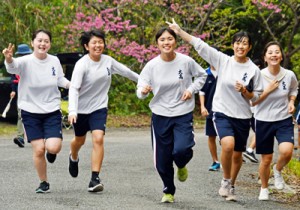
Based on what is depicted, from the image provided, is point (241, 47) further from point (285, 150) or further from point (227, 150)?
point (285, 150)

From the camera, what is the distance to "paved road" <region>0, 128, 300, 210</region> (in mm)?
9070

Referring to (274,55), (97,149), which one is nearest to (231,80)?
(274,55)

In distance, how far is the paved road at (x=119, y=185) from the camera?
29.8 feet

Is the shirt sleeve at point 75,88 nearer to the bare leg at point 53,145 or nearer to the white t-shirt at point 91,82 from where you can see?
the white t-shirt at point 91,82

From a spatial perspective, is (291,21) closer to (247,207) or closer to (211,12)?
(211,12)

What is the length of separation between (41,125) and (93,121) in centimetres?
61

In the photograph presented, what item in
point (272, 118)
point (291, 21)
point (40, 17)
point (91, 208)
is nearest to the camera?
point (91, 208)

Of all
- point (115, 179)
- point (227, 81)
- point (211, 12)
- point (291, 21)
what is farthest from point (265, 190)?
point (291, 21)

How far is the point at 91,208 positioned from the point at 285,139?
2516 mm

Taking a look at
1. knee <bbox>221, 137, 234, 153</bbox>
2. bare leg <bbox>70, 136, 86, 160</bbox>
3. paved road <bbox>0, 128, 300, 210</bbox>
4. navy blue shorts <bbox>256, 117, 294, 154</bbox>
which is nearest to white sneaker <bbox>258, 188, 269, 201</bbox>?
paved road <bbox>0, 128, 300, 210</bbox>

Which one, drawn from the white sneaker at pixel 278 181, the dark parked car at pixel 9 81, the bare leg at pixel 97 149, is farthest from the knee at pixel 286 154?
the dark parked car at pixel 9 81

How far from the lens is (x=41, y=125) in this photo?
32.5 ft

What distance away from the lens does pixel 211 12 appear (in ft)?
82.3

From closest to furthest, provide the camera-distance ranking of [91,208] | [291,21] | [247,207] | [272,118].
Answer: [91,208] < [247,207] < [272,118] < [291,21]
